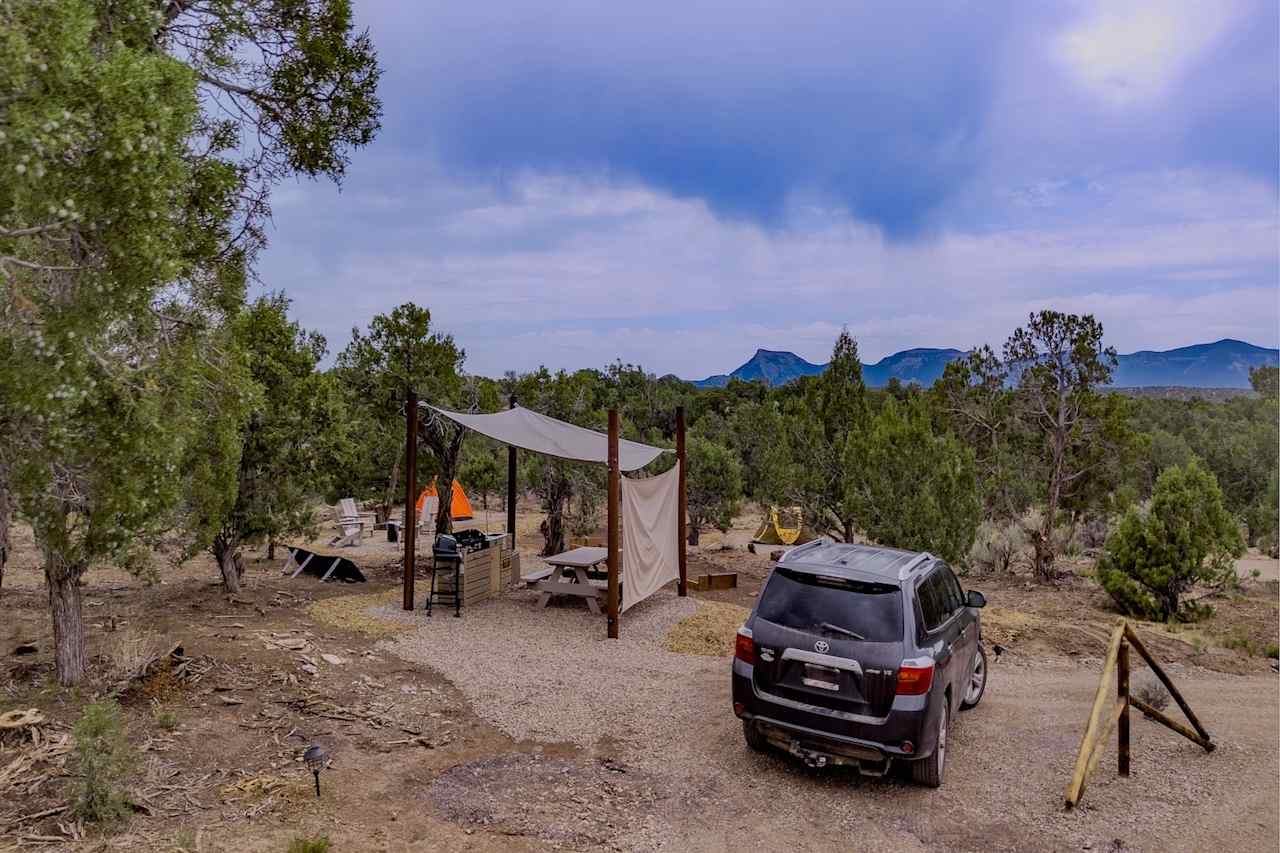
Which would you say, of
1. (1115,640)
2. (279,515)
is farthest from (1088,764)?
(279,515)

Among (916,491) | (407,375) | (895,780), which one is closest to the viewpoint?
(895,780)

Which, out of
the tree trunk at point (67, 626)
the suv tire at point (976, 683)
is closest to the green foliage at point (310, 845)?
the tree trunk at point (67, 626)

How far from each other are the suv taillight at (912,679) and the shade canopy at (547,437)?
5472 mm

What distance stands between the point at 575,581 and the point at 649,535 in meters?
1.59

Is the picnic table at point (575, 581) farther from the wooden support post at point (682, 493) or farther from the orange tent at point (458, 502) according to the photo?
the orange tent at point (458, 502)

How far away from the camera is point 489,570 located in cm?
1152

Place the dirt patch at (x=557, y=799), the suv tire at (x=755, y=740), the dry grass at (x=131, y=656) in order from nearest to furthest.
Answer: the dirt patch at (x=557, y=799) → the suv tire at (x=755, y=740) → the dry grass at (x=131, y=656)

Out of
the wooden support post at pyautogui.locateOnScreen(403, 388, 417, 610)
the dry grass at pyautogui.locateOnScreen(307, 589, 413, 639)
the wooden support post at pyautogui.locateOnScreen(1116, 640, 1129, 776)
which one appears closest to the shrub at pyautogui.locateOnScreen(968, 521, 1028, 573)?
the wooden support post at pyautogui.locateOnScreen(1116, 640, 1129, 776)

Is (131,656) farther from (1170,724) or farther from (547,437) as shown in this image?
(1170,724)

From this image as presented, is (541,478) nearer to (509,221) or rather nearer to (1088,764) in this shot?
(509,221)

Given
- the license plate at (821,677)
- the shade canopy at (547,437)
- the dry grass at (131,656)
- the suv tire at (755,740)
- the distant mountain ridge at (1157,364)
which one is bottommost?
the suv tire at (755,740)

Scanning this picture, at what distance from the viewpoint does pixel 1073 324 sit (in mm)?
14859

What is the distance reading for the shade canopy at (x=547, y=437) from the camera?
10.4m

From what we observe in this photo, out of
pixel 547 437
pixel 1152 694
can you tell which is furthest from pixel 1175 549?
pixel 547 437
